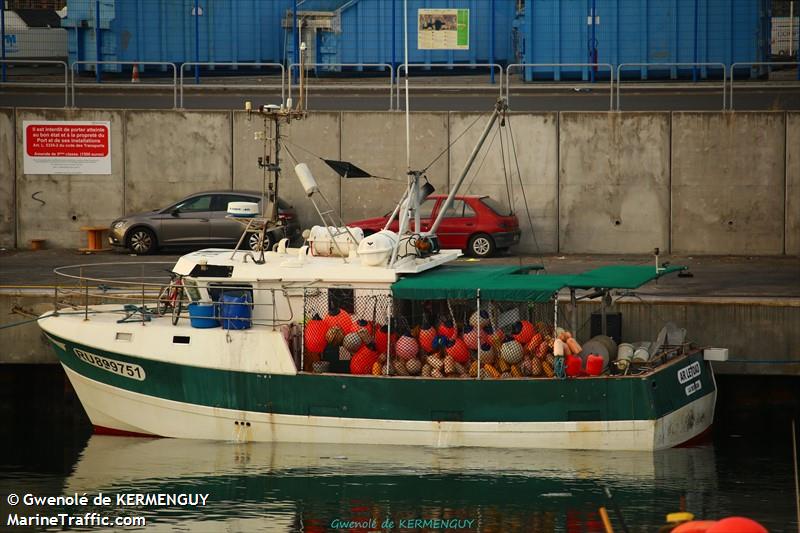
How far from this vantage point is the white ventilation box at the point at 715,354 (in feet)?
65.3

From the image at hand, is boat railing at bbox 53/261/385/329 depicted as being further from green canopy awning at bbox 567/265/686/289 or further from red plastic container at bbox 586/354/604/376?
red plastic container at bbox 586/354/604/376

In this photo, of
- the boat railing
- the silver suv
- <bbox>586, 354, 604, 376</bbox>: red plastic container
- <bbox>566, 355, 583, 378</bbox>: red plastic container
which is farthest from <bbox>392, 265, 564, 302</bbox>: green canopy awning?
the silver suv

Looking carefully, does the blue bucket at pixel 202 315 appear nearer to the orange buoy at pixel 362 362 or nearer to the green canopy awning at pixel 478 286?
the orange buoy at pixel 362 362

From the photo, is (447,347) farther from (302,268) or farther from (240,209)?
(240,209)

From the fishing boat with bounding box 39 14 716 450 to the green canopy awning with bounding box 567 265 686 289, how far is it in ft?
0.13

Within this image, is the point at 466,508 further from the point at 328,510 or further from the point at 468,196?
the point at 468,196

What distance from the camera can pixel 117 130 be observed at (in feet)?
102

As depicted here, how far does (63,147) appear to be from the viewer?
3103cm

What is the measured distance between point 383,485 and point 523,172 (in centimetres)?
1382

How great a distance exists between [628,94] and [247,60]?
41.6 feet

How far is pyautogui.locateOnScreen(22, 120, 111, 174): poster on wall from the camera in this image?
31000 millimetres

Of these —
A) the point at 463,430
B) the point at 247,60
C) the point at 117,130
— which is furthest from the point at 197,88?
the point at 463,430

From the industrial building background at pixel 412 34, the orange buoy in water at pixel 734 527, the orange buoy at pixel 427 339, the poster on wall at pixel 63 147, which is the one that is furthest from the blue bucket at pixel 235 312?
the industrial building background at pixel 412 34

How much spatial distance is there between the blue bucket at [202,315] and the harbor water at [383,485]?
1770 mm
